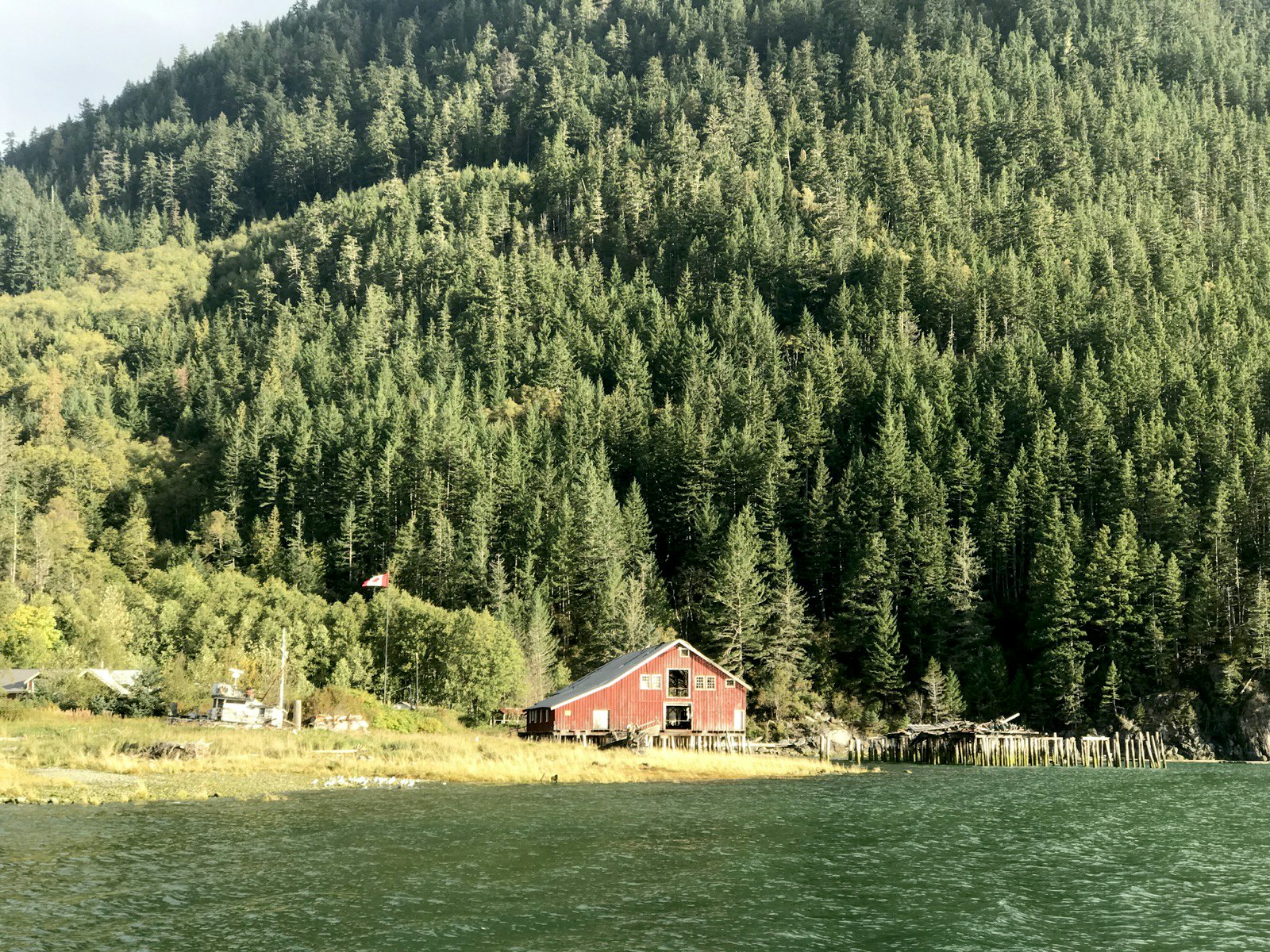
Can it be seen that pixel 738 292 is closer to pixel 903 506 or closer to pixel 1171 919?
pixel 903 506

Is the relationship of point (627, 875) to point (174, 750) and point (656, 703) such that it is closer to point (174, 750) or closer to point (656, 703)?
point (174, 750)

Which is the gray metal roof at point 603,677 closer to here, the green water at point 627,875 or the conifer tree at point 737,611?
the conifer tree at point 737,611

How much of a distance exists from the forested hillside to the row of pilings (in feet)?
23.2

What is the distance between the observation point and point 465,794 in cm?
5169

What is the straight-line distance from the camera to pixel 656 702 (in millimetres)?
81250

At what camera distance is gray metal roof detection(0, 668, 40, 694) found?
254 ft

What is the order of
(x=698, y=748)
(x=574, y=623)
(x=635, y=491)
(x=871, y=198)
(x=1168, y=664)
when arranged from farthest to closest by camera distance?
(x=871, y=198)
(x=635, y=491)
(x=574, y=623)
(x=1168, y=664)
(x=698, y=748)

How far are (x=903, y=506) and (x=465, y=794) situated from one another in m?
64.6

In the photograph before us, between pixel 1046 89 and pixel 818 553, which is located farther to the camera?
pixel 1046 89

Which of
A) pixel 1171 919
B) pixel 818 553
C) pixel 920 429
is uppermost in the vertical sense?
pixel 920 429

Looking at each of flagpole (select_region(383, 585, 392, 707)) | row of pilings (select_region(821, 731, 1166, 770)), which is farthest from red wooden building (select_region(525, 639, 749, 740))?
flagpole (select_region(383, 585, 392, 707))

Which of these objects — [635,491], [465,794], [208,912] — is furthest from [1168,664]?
[208,912]

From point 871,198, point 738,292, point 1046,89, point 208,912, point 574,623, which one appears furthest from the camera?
point 1046,89

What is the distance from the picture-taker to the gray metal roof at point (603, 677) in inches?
3083
